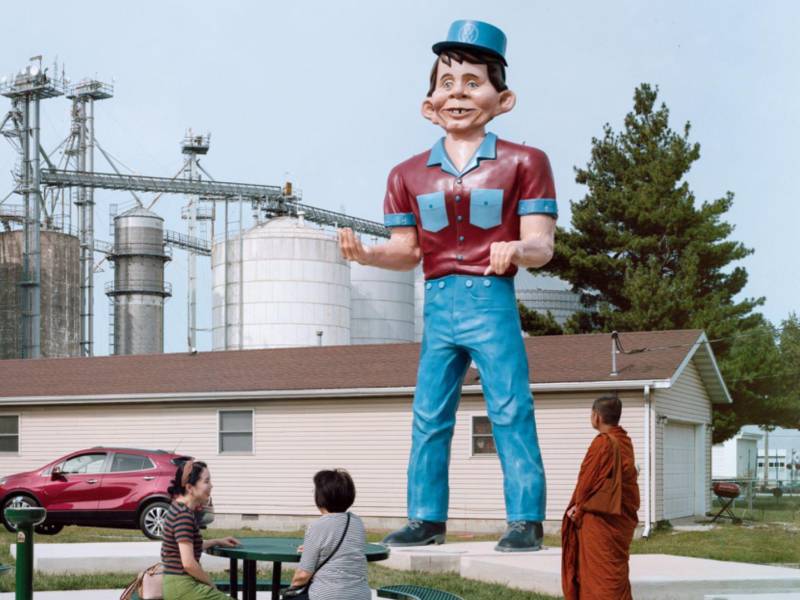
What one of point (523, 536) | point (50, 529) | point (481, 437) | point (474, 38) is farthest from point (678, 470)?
point (474, 38)

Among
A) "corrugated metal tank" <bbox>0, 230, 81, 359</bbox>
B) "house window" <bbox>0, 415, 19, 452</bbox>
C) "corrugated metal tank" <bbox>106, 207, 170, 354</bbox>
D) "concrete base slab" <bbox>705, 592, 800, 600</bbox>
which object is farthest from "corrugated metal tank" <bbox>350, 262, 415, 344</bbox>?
"concrete base slab" <bbox>705, 592, 800, 600</bbox>

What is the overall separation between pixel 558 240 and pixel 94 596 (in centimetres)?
2579

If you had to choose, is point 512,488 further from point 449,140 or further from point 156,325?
point 156,325

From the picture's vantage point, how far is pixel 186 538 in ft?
25.3

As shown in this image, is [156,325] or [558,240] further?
[156,325]

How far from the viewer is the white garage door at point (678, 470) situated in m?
23.5

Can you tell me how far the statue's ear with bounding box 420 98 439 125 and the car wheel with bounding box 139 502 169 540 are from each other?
11.9 metres

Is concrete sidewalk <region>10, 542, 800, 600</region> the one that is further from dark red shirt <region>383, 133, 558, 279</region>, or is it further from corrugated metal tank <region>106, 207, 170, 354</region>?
corrugated metal tank <region>106, 207, 170, 354</region>

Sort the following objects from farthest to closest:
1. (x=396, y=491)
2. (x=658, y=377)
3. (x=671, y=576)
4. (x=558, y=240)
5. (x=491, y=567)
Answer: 1. (x=558, y=240)
2. (x=396, y=491)
3. (x=658, y=377)
4. (x=671, y=576)
5. (x=491, y=567)

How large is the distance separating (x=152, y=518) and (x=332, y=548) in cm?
1338

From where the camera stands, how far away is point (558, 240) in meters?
35.7

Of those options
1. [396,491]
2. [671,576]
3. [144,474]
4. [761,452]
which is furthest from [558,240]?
[761,452]

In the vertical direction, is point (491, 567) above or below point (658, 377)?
below

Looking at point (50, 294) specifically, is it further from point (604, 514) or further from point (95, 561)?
point (604, 514)
